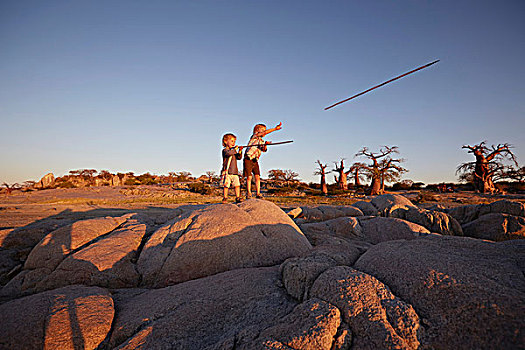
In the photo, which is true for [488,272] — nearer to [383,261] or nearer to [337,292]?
[383,261]

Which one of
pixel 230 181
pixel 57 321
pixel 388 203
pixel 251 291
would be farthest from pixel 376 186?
pixel 57 321

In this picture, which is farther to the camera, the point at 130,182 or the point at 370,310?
the point at 130,182

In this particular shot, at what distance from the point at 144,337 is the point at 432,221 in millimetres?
6138

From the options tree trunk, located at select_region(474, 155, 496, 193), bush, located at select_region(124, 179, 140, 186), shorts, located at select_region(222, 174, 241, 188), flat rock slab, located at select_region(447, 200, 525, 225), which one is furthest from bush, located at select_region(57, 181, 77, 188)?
tree trunk, located at select_region(474, 155, 496, 193)

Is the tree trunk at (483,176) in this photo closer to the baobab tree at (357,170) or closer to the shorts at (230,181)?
the baobab tree at (357,170)

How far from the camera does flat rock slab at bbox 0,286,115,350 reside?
1.96 m

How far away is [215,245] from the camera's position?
356cm

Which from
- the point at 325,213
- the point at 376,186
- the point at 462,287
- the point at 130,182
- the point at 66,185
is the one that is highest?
the point at 130,182

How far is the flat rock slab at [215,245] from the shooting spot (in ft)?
11.1

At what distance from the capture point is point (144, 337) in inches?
75.0

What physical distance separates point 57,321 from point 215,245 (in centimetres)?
181

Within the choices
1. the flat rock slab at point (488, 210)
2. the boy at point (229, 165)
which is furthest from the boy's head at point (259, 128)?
the flat rock slab at point (488, 210)

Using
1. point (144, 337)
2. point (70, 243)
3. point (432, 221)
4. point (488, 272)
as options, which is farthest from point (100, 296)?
point (432, 221)

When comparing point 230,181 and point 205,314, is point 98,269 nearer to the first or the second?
point 205,314
